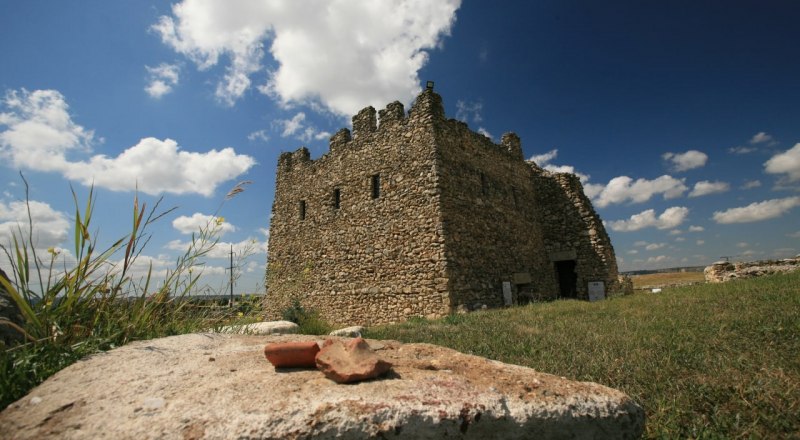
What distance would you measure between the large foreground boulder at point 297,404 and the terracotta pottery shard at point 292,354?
8 cm

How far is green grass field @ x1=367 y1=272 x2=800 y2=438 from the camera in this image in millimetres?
2803

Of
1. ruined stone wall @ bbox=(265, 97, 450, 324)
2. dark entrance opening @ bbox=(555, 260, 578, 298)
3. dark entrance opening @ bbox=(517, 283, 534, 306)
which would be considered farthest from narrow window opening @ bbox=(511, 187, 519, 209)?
ruined stone wall @ bbox=(265, 97, 450, 324)

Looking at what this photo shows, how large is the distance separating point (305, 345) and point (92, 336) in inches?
71.1

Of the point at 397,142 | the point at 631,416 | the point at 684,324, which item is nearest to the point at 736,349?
the point at 684,324

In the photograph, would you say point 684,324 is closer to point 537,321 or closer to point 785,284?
point 537,321

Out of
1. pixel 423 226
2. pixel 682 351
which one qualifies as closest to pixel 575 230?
pixel 423 226

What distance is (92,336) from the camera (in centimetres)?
278

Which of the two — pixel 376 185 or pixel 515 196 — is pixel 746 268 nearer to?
pixel 515 196

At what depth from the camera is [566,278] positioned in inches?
631

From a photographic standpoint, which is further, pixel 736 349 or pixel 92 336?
pixel 736 349

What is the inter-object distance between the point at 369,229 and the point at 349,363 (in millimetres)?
9816

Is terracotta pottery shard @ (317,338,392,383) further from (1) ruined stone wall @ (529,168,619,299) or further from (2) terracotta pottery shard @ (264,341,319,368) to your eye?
(1) ruined stone wall @ (529,168,619,299)

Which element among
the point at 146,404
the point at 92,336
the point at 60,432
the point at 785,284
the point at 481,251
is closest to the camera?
the point at 60,432

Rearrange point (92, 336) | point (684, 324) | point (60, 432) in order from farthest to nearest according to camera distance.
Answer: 1. point (684, 324)
2. point (92, 336)
3. point (60, 432)
